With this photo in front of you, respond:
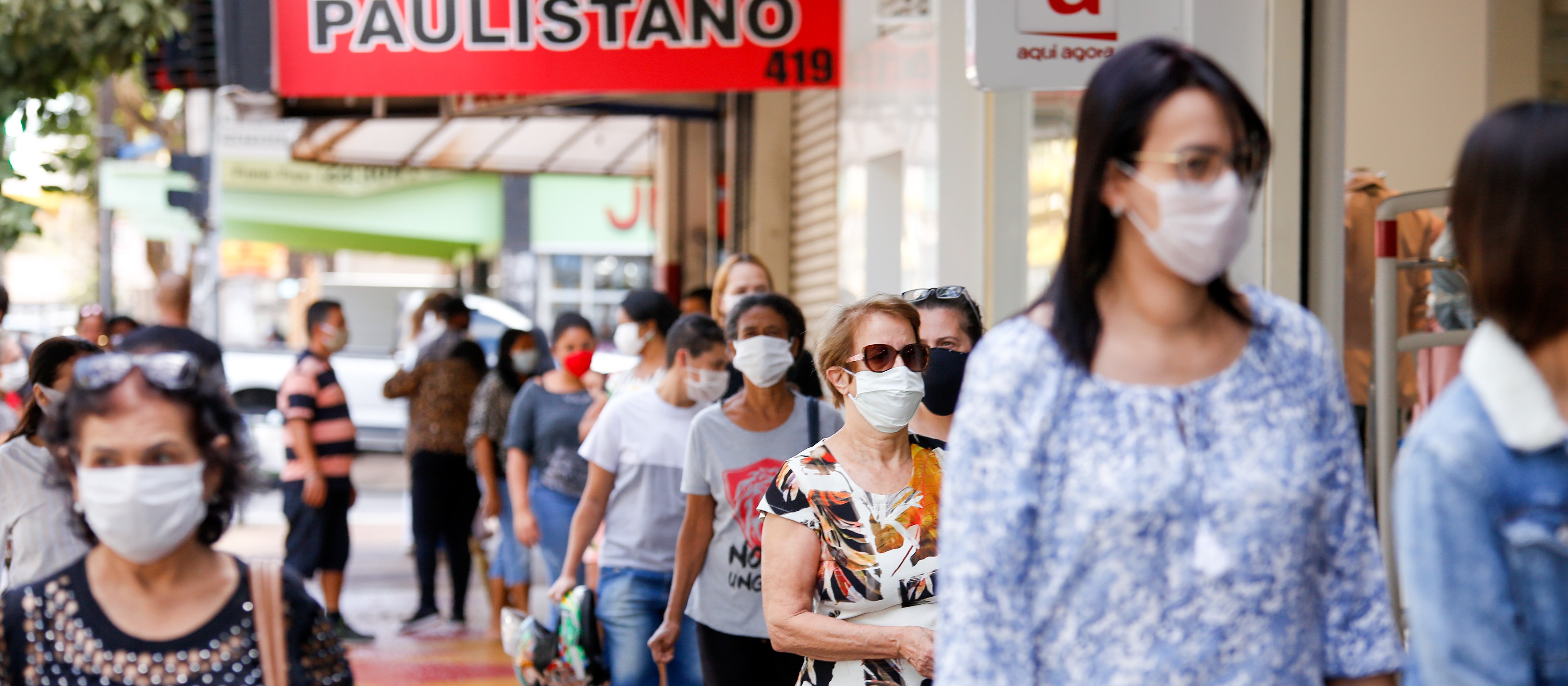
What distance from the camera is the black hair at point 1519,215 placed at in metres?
1.99

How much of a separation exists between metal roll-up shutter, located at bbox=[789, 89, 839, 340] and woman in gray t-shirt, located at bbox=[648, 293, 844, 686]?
4.52 metres

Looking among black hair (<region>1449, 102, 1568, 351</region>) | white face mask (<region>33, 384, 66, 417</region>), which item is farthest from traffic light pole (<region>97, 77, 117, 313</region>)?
black hair (<region>1449, 102, 1568, 351</region>)

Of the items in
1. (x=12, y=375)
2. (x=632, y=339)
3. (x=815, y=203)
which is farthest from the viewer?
(x=12, y=375)

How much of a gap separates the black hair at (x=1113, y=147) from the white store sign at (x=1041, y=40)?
102 inches

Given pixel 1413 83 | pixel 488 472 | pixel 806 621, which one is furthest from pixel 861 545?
pixel 488 472

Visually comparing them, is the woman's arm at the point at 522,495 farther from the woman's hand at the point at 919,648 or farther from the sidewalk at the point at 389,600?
the woman's hand at the point at 919,648

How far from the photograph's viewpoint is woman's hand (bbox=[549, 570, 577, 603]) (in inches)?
241

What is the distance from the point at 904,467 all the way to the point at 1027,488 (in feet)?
5.38

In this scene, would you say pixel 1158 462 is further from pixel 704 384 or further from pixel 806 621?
pixel 704 384

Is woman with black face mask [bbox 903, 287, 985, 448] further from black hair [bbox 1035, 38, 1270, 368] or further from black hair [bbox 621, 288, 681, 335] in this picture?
black hair [bbox 621, 288, 681, 335]

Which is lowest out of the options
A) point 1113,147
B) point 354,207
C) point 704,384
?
point 704,384

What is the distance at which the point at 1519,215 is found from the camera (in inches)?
78.7

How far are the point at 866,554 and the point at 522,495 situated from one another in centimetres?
517

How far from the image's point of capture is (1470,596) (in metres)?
2.00
